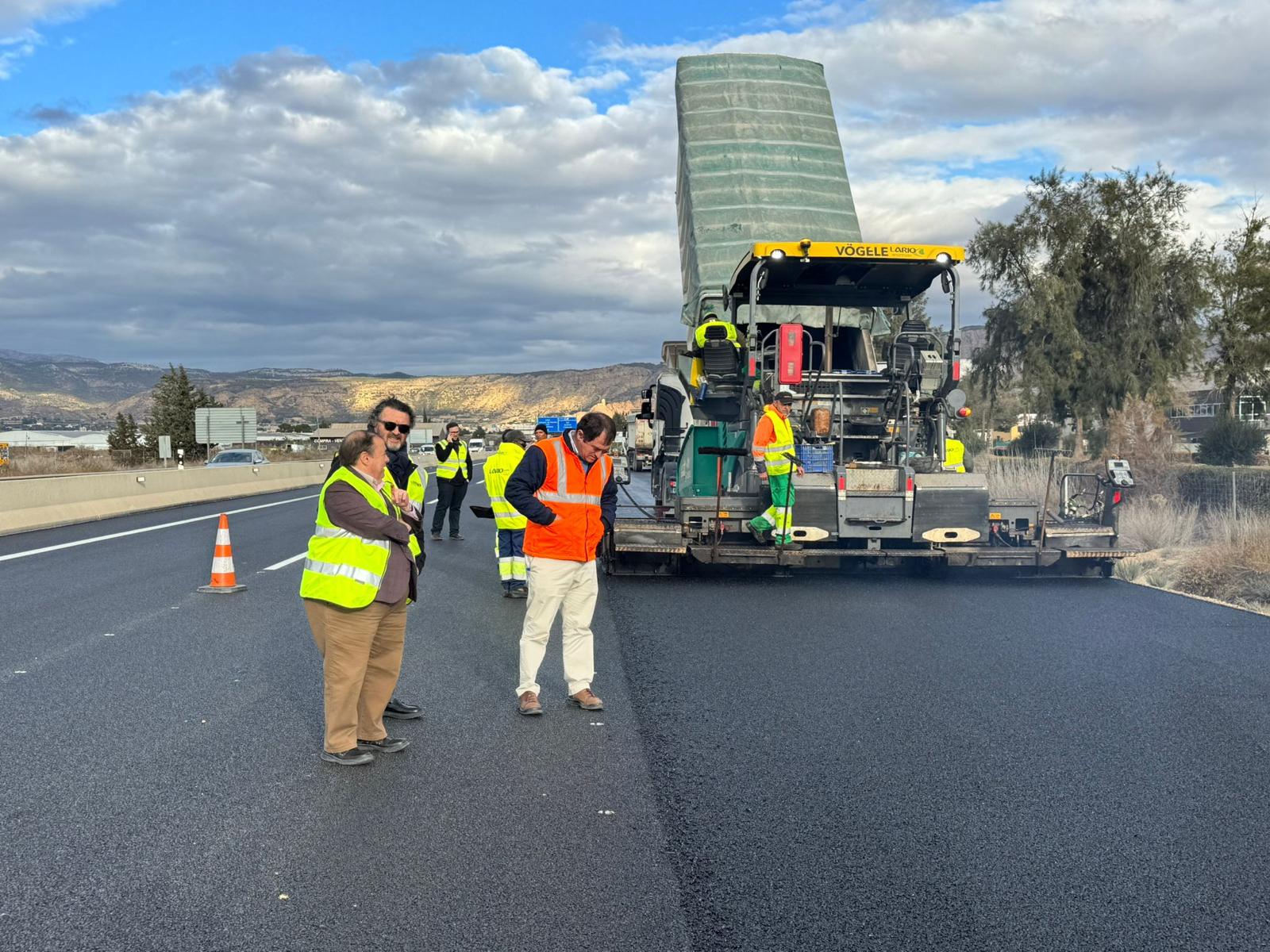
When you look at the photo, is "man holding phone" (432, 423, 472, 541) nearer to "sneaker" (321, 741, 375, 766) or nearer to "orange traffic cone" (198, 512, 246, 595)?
"orange traffic cone" (198, 512, 246, 595)

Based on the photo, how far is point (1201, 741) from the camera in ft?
19.4

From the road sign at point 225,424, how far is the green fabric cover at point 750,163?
34817 mm

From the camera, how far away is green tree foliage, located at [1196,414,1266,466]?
34469mm

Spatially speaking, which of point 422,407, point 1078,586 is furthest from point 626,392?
point 1078,586

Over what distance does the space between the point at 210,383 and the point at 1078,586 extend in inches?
7847

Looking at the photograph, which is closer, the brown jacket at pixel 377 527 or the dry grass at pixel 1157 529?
the brown jacket at pixel 377 527

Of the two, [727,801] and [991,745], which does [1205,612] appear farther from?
[727,801]

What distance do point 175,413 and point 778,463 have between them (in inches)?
2520

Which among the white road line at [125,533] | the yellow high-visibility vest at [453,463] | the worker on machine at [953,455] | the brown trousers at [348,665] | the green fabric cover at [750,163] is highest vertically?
the green fabric cover at [750,163]

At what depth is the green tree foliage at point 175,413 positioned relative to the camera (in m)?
67.6

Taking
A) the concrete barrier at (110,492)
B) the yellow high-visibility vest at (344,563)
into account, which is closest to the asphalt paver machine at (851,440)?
the yellow high-visibility vest at (344,563)

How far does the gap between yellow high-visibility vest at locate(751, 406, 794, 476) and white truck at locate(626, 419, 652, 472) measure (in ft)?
51.8

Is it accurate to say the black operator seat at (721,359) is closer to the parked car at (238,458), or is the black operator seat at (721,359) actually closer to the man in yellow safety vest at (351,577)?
the man in yellow safety vest at (351,577)

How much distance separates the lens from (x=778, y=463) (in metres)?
11.3
